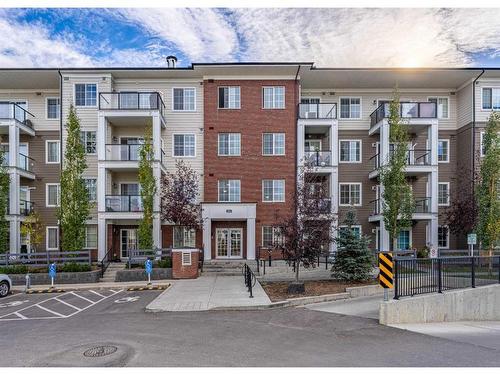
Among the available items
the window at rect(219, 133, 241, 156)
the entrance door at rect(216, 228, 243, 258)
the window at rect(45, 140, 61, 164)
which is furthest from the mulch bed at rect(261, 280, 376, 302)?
the window at rect(45, 140, 61, 164)

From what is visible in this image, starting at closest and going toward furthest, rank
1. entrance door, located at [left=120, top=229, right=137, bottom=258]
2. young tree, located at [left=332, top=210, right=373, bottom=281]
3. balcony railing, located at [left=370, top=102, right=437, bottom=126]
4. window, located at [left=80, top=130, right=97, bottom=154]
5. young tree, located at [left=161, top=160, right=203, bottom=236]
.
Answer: young tree, located at [left=332, top=210, right=373, bottom=281] → young tree, located at [left=161, top=160, right=203, bottom=236] → balcony railing, located at [left=370, top=102, right=437, bottom=126] → window, located at [left=80, top=130, right=97, bottom=154] → entrance door, located at [left=120, top=229, right=137, bottom=258]

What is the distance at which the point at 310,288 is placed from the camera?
13.4 m

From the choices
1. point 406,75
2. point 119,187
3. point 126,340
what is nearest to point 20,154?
point 119,187

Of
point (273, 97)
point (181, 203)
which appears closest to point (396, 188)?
point (273, 97)

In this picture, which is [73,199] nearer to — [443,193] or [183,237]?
[183,237]

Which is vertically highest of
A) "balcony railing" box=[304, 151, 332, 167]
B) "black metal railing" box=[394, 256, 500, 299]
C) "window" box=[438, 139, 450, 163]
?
"window" box=[438, 139, 450, 163]

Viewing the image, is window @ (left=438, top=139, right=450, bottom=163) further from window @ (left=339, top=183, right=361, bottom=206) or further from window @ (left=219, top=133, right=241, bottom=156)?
window @ (left=219, top=133, right=241, bottom=156)

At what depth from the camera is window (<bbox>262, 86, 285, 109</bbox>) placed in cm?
2278

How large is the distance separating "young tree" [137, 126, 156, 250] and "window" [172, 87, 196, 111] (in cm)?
448

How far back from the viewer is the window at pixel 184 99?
2309 cm

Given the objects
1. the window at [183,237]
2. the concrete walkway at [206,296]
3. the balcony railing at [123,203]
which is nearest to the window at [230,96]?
the balcony railing at [123,203]

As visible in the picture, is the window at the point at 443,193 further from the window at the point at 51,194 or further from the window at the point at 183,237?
the window at the point at 51,194

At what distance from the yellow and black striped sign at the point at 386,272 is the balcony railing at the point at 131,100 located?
16.9 m

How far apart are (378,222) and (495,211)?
6592mm
